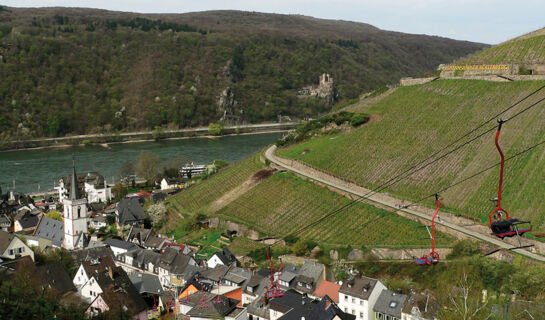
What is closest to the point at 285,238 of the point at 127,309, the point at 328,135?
the point at 127,309

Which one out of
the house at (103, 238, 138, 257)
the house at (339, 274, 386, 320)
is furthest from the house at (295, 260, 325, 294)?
the house at (103, 238, 138, 257)

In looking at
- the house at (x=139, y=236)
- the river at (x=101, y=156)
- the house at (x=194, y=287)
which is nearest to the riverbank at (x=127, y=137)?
the river at (x=101, y=156)

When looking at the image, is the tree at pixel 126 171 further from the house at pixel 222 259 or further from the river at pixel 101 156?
the house at pixel 222 259

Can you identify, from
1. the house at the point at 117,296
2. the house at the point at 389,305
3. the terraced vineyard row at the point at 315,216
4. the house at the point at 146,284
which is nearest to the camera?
the house at the point at 389,305

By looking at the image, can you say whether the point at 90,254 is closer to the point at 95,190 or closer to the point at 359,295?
the point at 359,295

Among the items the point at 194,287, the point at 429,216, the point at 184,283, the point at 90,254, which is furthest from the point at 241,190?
Result: the point at 429,216

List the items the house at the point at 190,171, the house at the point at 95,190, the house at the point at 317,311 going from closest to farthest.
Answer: the house at the point at 317,311
the house at the point at 95,190
the house at the point at 190,171
